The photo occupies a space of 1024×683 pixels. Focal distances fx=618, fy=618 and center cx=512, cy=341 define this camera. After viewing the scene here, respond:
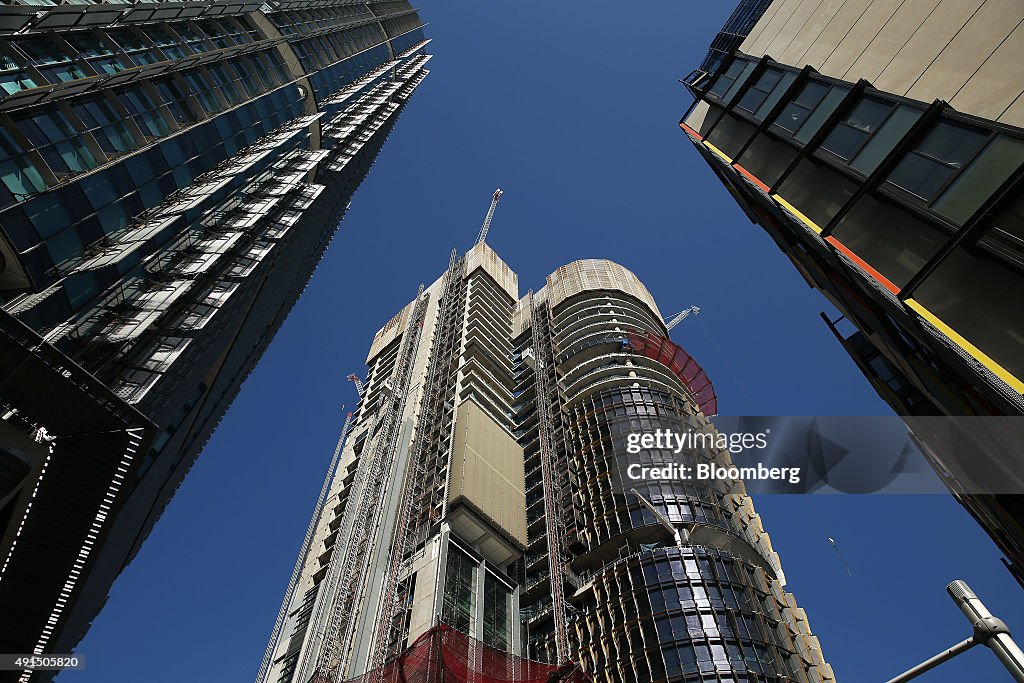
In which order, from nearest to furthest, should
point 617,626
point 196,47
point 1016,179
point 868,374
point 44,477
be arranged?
1. point 1016,179
2. point 44,477
3. point 868,374
4. point 617,626
5. point 196,47

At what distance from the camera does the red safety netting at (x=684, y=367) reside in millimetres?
70188

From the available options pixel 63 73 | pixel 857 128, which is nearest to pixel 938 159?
pixel 857 128

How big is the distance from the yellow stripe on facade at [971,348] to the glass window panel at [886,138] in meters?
4.49

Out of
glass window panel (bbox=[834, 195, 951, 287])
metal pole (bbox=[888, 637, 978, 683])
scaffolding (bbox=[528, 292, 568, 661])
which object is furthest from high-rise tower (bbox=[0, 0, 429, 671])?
scaffolding (bbox=[528, 292, 568, 661])

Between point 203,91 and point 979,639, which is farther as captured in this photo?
point 203,91

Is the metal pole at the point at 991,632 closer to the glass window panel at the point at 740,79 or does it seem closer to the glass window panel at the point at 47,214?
the glass window panel at the point at 740,79

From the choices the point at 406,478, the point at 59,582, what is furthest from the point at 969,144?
the point at 406,478

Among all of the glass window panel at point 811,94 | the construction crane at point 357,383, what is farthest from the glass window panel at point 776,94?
the construction crane at point 357,383

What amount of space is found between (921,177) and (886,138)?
2.09 metres

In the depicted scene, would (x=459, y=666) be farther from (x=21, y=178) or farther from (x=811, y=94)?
(x=21, y=178)

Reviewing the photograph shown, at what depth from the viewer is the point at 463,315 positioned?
8162 cm

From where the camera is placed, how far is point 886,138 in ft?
52.1

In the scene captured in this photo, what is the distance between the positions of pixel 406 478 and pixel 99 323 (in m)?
31.8

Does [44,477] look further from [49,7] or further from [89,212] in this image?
[49,7]
